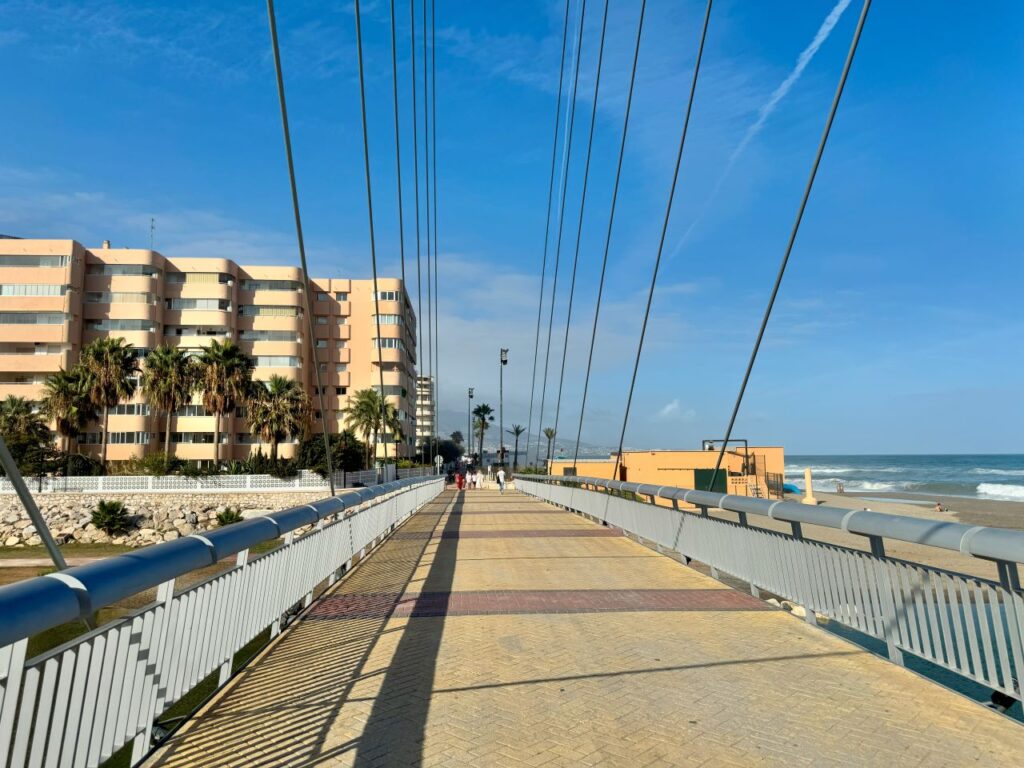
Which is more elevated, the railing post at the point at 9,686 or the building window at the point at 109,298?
the building window at the point at 109,298

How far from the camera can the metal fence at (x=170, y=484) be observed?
45.6 meters

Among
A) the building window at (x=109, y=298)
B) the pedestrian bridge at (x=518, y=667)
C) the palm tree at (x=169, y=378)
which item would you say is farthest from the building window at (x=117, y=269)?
the pedestrian bridge at (x=518, y=667)

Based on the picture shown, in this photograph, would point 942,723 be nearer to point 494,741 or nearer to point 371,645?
point 494,741

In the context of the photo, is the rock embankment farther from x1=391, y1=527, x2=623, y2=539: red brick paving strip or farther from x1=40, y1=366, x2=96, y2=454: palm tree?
x1=391, y1=527, x2=623, y2=539: red brick paving strip

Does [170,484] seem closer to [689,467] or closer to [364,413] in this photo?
[364,413]

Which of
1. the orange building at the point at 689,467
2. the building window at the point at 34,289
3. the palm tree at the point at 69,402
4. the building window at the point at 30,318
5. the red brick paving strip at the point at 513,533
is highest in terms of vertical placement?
the building window at the point at 34,289

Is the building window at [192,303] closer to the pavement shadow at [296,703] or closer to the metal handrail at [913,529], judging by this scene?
the pavement shadow at [296,703]

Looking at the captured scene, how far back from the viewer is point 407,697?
4895mm

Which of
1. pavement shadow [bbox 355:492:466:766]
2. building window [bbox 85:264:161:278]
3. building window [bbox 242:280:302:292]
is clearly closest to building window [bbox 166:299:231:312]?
building window [bbox 85:264:161:278]

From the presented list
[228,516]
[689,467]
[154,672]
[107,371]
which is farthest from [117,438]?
[154,672]

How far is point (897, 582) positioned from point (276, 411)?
54.8m

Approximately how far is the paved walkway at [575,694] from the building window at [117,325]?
67.9 meters

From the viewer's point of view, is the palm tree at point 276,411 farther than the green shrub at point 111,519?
Yes

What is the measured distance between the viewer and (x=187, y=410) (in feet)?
224
